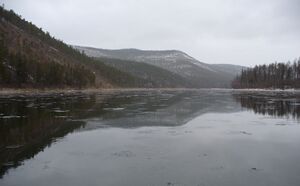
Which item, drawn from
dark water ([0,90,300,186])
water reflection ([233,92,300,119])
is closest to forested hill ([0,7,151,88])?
water reflection ([233,92,300,119])

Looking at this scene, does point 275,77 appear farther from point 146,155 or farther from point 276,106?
point 146,155

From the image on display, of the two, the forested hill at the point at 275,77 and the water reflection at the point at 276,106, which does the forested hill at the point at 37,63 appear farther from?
the forested hill at the point at 275,77

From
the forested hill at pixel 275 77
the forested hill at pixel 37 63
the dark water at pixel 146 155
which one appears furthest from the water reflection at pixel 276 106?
the forested hill at pixel 275 77

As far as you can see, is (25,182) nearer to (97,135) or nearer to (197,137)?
(97,135)

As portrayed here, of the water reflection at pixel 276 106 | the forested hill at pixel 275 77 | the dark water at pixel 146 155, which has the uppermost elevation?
the forested hill at pixel 275 77

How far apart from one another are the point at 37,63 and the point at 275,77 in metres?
120

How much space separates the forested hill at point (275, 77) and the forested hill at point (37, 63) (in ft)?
263

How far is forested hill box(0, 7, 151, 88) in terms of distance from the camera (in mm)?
81875

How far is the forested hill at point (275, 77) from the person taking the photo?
141750mm

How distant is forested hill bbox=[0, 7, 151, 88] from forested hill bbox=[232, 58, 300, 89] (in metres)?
80.2

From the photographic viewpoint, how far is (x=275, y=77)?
155625 mm

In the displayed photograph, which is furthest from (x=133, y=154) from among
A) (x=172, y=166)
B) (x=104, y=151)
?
(x=172, y=166)

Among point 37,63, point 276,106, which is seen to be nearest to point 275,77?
point 37,63

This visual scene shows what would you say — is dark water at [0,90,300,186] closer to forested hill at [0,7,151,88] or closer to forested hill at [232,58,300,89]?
forested hill at [0,7,151,88]
